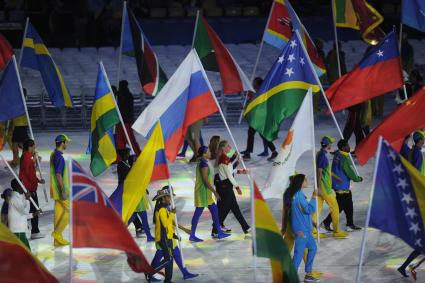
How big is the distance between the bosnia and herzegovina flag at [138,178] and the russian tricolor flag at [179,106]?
1493 millimetres

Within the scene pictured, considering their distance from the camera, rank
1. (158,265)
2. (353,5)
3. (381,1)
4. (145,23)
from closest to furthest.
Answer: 1. (158,265)
2. (353,5)
3. (145,23)
4. (381,1)

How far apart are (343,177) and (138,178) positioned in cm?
425

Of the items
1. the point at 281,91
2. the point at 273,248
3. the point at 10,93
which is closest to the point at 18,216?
the point at 10,93

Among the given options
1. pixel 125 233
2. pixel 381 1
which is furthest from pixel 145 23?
pixel 125 233

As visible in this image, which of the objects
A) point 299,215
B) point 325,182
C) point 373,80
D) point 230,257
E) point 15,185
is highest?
point 373,80

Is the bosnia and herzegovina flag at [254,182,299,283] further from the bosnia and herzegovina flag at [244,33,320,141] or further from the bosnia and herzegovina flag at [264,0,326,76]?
the bosnia and herzegovina flag at [264,0,326,76]

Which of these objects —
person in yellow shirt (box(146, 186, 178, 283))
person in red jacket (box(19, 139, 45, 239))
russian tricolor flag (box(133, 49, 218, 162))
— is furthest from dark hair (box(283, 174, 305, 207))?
person in red jacket (box(19, 139, 45, 239))

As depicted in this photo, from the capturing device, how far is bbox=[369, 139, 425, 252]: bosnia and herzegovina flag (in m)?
16.0

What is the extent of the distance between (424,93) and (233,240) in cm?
435

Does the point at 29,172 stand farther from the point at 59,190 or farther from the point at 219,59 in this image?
the point at 219,59

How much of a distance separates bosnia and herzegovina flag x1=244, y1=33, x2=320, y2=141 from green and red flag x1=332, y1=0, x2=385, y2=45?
214 inches

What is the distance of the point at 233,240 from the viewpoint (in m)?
21.7

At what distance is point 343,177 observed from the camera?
21.7 m

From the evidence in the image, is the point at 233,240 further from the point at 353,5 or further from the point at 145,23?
the point at 145,23
